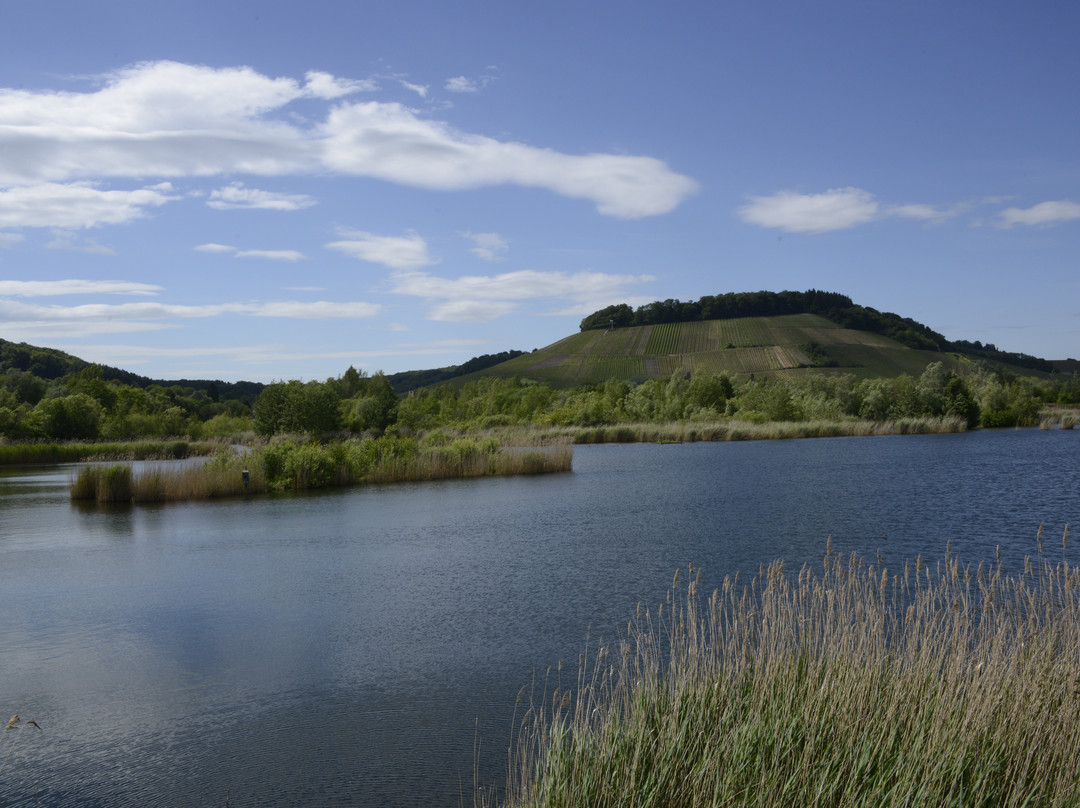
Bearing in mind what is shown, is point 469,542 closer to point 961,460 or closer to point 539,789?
point 539,789

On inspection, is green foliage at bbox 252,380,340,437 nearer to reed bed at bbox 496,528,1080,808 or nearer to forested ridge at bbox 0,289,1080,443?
forested ridge at bbox 0,289,1080,443

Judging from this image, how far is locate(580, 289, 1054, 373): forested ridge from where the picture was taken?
113438 millimetres

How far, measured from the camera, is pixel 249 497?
88.7 ft

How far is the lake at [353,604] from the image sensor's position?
21.9 feet

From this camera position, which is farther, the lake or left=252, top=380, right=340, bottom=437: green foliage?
left=252, top=380, right=340, bottom=437: green foliage

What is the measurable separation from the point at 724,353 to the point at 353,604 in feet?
308

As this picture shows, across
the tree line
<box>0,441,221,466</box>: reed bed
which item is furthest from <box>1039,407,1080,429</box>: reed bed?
<box>0,441,221,466</box>: reed bed

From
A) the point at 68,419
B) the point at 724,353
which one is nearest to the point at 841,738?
the point at 68,419

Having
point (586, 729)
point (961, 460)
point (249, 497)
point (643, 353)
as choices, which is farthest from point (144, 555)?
point (643, 353)

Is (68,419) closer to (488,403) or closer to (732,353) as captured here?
(488,403)

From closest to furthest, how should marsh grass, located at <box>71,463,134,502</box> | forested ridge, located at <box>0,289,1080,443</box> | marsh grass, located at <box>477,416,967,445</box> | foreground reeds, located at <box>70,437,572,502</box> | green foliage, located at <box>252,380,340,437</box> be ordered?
marsh grass, located at <box>71,463,134,502</box>
foreground reeds, located at <box>70,437,572,502</box>
green foliage, located at <box>252,380,340,437</box>
forested ridge, located at <box>0,289,1080,443</box>
marsh grass, located at <box>477,416,967,445</box>

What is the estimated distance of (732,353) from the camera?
101062mm

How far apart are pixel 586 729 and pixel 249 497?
24.2m

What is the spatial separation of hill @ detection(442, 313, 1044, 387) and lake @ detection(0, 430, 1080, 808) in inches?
2658
